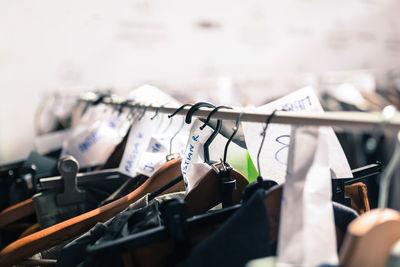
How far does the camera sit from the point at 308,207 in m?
0.38

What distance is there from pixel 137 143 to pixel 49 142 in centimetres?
56

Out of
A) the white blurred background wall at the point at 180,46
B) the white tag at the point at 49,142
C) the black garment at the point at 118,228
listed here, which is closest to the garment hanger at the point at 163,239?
the black garment at the point at 118,228

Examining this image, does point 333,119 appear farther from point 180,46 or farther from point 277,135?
point 180,46

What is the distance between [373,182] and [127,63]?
1475 mm

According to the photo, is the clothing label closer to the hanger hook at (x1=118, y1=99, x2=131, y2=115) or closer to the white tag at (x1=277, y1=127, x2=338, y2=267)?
the white tag at (x1=277, y1=127, x2=338, y2=267)

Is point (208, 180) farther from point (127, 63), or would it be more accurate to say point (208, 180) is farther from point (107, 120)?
point (127, 63)

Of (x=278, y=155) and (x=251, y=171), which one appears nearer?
(x=278, y=155)

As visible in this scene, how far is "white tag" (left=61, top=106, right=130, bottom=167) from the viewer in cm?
97

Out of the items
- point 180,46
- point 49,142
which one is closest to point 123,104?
point 49,142

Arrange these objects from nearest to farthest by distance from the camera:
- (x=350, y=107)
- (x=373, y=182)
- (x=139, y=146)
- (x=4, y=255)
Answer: (x=4, y=255) → (x=139, y=146) → (x=373, y=182) → (x=350, y=107)

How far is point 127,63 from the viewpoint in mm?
2158

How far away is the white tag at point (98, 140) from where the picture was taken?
967 mm

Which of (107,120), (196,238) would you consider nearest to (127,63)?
(107,120)

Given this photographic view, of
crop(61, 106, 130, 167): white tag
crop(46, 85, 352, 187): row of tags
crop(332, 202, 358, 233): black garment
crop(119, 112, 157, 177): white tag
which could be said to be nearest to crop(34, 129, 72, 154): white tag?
crop(46, 85, 352, 187): row of tags
